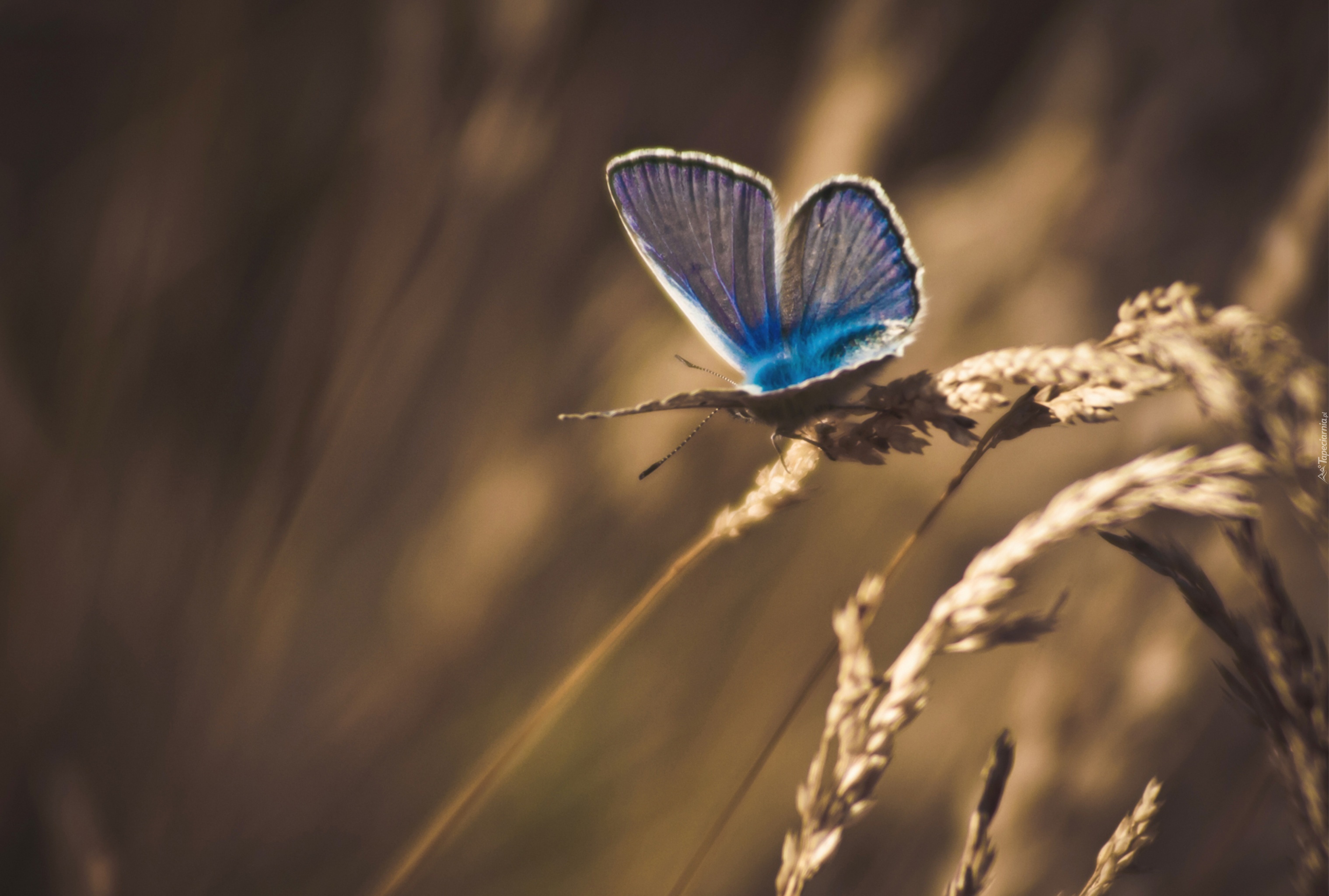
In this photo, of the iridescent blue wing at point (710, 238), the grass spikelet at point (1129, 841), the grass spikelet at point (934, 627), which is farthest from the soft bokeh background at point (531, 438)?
the grass spikelet at point (934, 627)

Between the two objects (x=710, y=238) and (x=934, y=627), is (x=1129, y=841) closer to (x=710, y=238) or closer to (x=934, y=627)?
(x=934, y=627)

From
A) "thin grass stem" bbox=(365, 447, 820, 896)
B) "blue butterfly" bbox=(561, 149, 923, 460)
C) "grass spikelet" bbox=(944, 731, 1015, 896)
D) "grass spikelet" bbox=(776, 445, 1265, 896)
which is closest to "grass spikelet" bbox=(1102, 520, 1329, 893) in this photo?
"grass spikelet" bbox=(776, 445, 1265, 896)

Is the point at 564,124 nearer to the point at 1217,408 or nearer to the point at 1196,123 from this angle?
the point at 1217,408

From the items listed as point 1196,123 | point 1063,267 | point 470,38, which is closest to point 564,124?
point 470,38

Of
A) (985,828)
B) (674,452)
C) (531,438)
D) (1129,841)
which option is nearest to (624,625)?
(674,452)

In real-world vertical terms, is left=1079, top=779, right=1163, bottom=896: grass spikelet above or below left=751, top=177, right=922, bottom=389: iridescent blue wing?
below

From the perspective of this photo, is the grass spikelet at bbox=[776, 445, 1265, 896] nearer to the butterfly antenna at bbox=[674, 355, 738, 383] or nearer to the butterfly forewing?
the butterfly forewing

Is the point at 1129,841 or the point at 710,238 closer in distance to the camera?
the point at 1129,841

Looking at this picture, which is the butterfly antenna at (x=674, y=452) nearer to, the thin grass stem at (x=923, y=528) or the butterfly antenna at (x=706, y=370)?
the butterfly antenna at (x=706, y=370)
